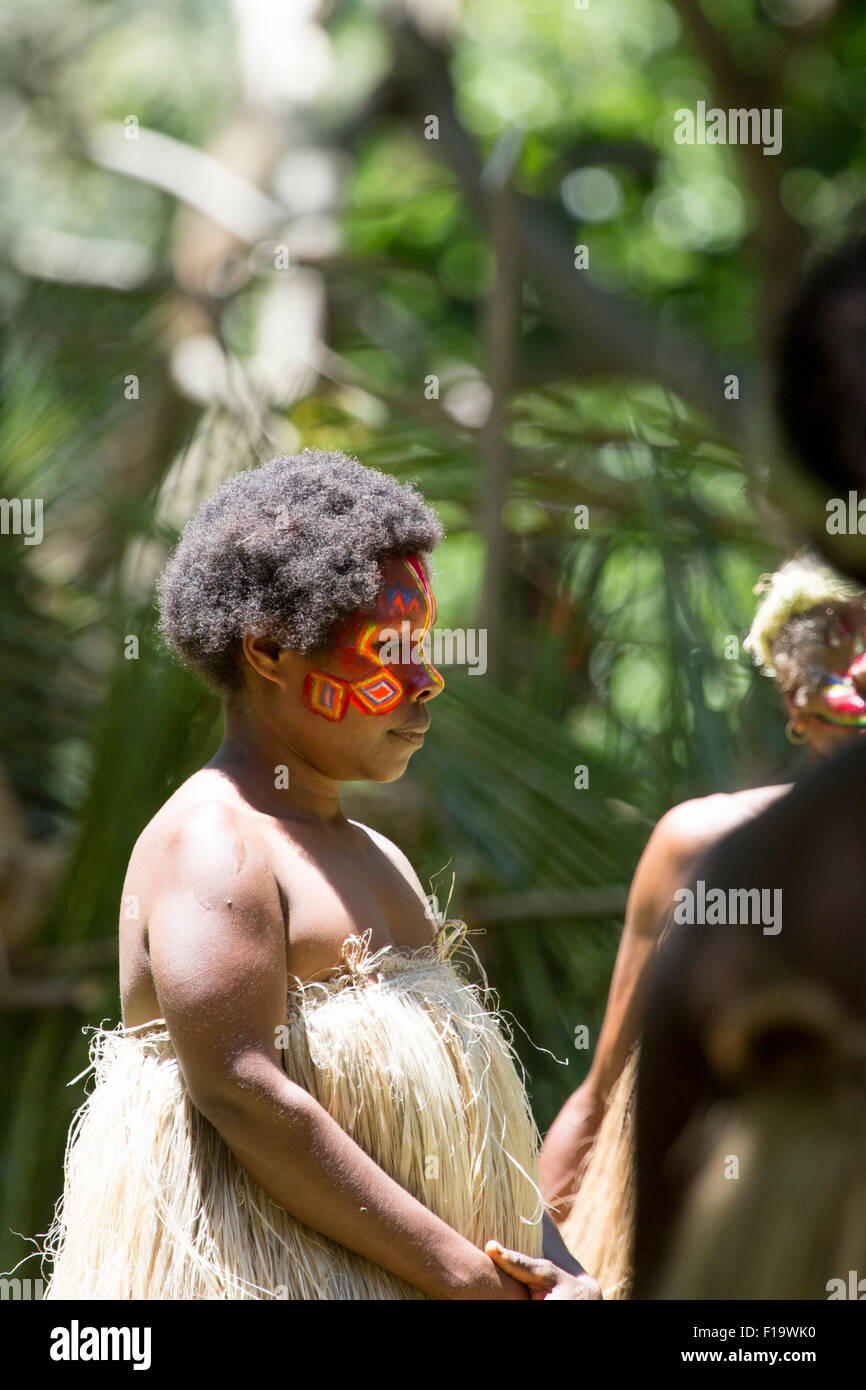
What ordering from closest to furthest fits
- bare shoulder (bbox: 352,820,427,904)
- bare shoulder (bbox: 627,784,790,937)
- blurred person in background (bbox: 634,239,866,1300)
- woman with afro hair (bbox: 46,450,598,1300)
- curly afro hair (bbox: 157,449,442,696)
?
1. blurred person in background (bbox: 634,239,866,1300)
2. woman with afro hair (bbox: 46,450,598,1300)
3. curly afro hair (bbox: 157,449,442,696)
4. bare shoulder (bbox: 352,820,427,904)
5. bare shoulder (bbox: 627,784,790,937)

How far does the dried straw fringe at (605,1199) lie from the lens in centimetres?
165

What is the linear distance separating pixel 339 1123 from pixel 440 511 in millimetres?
2184

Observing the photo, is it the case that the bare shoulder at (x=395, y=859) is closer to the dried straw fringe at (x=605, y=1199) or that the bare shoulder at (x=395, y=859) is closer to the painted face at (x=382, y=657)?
the painted face at (x=382, y=657)

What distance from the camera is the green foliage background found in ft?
8.36

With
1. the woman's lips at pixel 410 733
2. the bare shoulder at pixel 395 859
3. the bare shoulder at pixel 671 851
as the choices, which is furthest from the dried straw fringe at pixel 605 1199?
the woman's lips at pixel 410 733

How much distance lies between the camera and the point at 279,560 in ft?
4.45

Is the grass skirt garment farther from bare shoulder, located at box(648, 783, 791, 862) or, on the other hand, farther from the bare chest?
bare shoulder, located at box(648, 783, 791, 862)

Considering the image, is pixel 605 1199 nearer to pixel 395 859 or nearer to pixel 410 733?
pixel 395 859

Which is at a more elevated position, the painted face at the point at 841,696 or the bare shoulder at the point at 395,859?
the painted face at the point at 841,696

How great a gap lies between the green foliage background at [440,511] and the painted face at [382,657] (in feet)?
1.97

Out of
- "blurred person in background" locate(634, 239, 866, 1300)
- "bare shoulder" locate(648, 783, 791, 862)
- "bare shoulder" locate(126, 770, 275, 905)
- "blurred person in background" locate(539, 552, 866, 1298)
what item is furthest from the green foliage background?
"blurred person in background" locate(634, 239, 866, 1300)

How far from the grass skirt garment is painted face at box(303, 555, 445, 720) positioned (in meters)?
0.25

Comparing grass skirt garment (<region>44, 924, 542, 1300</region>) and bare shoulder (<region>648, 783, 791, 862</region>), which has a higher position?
bare shoulder (<region>648, 783, 791, 862</region>)
